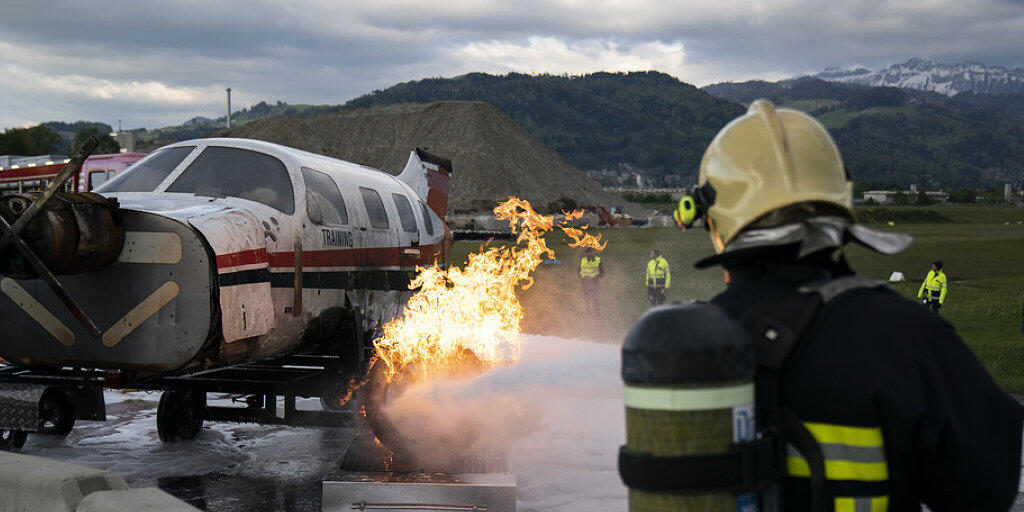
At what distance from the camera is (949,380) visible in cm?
184

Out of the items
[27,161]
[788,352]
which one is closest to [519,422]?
[788,352]

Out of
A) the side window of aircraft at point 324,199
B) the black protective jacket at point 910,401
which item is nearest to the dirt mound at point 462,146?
the side window of aircraft at point 324,199

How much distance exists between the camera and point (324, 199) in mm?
8547

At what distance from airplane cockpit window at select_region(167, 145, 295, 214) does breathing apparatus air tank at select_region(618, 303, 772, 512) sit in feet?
21.1

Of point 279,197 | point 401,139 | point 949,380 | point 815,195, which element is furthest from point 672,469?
point 401,139

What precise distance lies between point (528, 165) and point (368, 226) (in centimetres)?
9337

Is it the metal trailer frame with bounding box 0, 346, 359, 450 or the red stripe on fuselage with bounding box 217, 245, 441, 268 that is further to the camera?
the metal trailer frame with bounding box 0, 346, 359, 450

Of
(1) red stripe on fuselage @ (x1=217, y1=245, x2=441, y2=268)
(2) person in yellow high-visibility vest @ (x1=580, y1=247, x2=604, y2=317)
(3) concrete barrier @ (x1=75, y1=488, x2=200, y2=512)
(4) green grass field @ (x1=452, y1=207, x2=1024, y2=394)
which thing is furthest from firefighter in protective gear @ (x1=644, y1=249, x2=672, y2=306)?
(3) concrete barrier @ (x1=75, y1=488, x2=200, y2=512)

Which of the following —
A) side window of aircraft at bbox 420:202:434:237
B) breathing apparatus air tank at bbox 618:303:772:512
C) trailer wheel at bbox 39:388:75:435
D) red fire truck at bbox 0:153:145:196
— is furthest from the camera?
red fire truck at bbox 0:153:145:196

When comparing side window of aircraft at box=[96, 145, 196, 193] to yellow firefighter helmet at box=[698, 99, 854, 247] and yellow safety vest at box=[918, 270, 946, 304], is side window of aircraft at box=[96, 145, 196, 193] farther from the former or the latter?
yellow safety vest at box=[918, 270, 946, 304]

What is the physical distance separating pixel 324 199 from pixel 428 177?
17.0ft

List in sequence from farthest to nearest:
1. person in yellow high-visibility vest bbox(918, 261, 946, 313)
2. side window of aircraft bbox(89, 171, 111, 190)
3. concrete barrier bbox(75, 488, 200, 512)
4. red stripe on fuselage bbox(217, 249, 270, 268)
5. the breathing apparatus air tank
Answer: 1. side window of aircraft bbox(89, 171, 111, 190)
2. person in yellow high-visibility vest bbox(918, 261, 946, 313)
3. red stripe on fuselage bbox(217, 249, 270, 268)
4. concrete barrier bbox(75, 488, 200, 512)
5. the breathing apparatus air tank

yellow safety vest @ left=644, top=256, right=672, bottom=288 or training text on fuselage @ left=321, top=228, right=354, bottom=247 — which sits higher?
training text on fuselage @ left=321, top=228, right=354, bottom=247

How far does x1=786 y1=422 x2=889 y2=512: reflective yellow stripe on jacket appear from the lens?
187 cm
